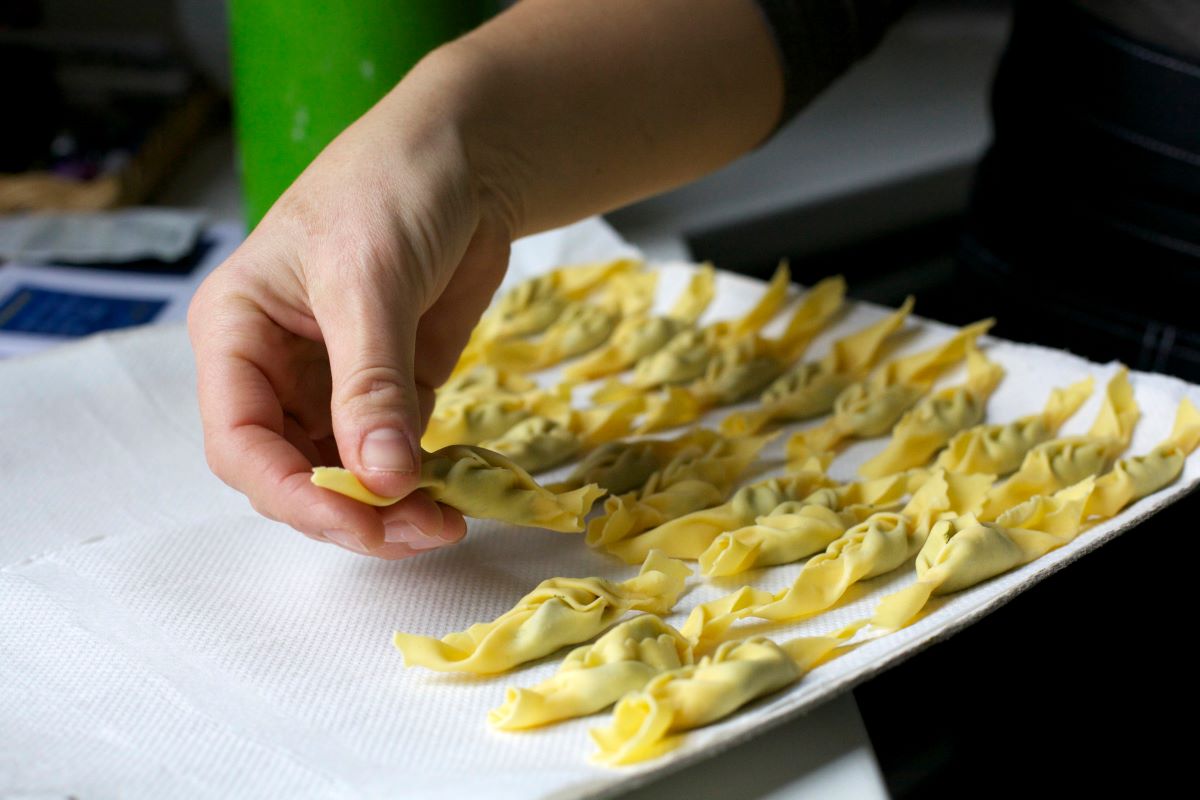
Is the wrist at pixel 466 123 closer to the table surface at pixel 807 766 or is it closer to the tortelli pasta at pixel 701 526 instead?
the tortelli pasta at pixel 701 526

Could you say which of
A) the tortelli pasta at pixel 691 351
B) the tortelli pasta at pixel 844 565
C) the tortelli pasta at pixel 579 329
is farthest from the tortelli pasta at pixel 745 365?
the tortelli pasta at pixel 844 565

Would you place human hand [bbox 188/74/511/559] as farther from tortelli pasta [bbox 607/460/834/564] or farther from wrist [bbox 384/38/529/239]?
tortelli pasta [bbox 607/460/834/564]

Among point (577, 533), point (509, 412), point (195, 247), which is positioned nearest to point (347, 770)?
point (577, 533)

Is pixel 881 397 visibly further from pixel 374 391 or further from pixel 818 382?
pixel 374 391

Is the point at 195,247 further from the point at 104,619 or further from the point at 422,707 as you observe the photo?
the point at 422,707

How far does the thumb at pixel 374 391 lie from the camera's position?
61 centimetres

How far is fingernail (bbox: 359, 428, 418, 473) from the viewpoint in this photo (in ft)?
2.01

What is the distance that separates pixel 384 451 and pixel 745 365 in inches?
18.3

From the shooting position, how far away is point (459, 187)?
0.77 meters

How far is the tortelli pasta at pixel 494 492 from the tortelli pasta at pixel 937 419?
0.25 m

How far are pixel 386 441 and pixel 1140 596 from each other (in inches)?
25.6

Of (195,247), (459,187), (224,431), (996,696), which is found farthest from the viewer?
(195,247)

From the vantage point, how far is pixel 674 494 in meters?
0.81

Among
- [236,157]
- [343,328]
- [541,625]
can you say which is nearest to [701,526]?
[541,625]
